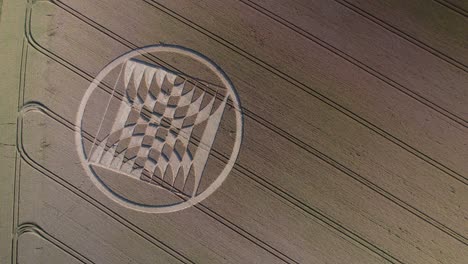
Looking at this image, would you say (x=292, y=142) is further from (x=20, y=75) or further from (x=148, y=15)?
(x=20, y=75)

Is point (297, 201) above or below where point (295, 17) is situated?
below

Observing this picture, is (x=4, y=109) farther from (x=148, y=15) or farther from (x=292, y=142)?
(x=292, y=142)

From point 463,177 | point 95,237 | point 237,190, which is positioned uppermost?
point 463,177

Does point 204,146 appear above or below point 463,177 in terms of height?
below

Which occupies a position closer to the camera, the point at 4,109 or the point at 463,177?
the point at 463,177

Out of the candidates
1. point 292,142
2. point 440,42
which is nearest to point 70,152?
point 292,142

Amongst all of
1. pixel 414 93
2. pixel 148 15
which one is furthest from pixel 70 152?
pixel 414 93
